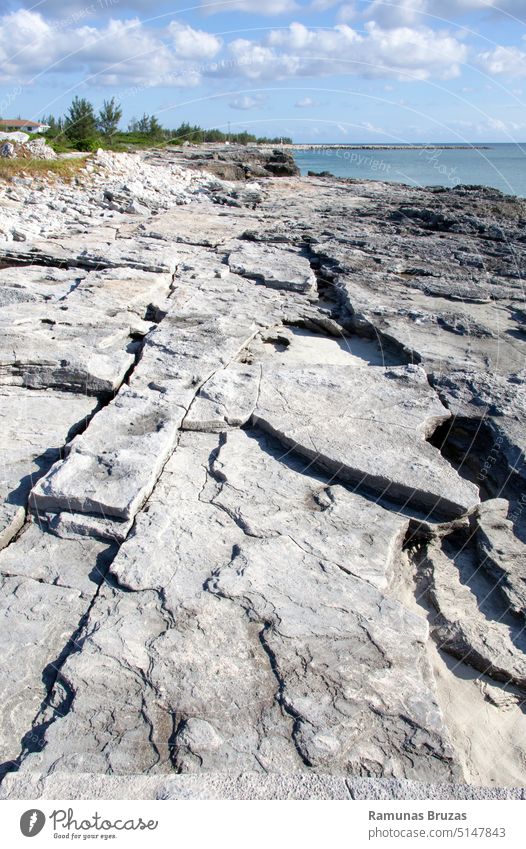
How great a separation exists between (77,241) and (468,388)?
606 centimetres

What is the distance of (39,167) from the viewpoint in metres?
13.2

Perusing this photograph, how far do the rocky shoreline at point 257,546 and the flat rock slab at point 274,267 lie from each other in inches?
33.5

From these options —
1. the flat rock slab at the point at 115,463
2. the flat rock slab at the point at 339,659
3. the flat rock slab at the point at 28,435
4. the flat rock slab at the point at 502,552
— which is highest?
the flat rock slab at the point at 502,552

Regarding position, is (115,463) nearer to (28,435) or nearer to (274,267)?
(28,435)

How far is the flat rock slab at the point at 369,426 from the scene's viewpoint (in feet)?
10.2

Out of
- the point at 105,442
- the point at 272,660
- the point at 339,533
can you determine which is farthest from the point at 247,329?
the point at 272,660

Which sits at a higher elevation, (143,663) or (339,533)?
(339,533)

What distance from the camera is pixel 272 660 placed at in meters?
2.14

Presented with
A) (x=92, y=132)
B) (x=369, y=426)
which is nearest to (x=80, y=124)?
(x=92, y=132)

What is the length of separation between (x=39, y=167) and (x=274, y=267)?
335 inches

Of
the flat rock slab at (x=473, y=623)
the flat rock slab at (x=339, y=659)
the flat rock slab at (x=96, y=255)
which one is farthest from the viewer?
the flat rock slab at (x=96, y=255)

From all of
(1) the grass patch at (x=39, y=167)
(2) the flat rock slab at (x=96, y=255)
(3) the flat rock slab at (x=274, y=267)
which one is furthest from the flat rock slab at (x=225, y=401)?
(1) the grass patch at (x=39, y=167)

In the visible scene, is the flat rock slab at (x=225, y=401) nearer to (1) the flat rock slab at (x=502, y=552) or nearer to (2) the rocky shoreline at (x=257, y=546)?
Answer: (2) the rocky shoreline at (x=257, y=546)

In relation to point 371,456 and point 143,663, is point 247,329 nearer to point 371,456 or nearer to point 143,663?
point 371,456
